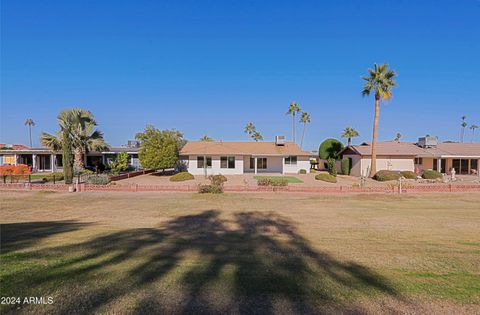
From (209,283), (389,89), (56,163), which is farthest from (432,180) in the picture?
(56,163)

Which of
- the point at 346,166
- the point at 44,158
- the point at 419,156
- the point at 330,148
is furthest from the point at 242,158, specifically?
the point at 44,158

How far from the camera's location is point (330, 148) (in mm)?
45906

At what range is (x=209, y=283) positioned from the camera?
4.91m

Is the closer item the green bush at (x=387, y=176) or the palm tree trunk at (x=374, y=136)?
the green bush at (x=387, y=176)

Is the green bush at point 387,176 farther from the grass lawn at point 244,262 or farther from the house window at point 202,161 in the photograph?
the house window at point 202,161

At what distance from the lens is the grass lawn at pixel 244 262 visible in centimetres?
427

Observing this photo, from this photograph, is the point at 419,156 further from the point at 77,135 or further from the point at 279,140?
the point at 77,135

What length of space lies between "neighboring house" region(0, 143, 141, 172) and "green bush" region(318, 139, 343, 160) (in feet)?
93.9

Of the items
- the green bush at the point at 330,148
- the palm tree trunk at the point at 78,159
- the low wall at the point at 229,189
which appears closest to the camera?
the low wall at the point at 229,189

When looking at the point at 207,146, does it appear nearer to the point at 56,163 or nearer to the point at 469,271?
the point at 56,163

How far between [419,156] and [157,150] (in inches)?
1185

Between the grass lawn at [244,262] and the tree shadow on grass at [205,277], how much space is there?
0.02 metres

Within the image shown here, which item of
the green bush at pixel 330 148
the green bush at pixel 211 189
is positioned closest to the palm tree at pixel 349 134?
the green bush at pixel 330 148

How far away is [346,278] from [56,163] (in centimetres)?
4364
